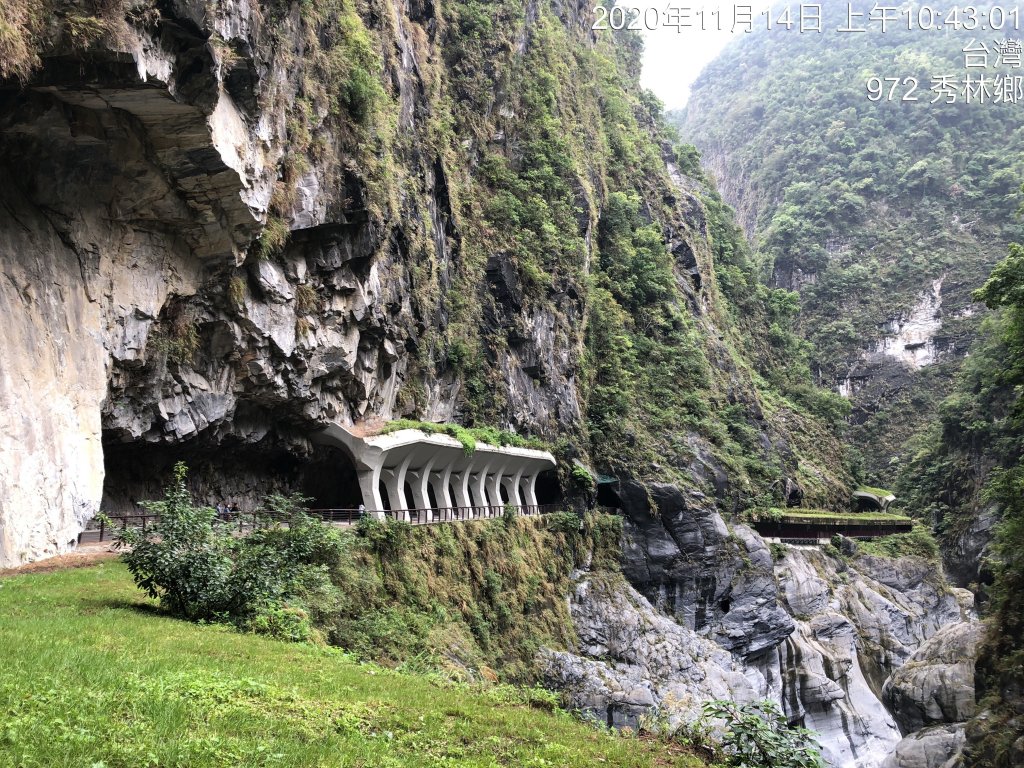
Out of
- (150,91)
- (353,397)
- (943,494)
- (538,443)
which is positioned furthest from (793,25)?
(150,91)

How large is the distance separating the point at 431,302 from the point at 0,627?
23.0 m

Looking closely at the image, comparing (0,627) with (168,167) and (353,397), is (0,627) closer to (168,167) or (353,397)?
(168,167)

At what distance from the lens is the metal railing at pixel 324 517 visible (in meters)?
15.7

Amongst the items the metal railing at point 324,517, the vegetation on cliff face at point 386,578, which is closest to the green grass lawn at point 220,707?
the vegetation on cliff face at point 386,578

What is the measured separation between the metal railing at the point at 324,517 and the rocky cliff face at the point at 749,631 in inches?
220

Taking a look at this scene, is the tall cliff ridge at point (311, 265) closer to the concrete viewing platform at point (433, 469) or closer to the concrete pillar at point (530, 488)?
the concrete viewing platform at point (433, 469)

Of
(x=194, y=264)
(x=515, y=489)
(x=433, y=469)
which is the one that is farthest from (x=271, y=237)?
(x=515, y=489)

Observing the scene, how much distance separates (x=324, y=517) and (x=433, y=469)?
860 cm

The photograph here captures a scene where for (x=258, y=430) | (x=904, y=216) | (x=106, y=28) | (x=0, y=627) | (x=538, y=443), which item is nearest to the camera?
(x=0, y=627)

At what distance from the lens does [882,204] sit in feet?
289

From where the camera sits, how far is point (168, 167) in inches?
643

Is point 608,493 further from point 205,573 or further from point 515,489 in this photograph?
point 205,573

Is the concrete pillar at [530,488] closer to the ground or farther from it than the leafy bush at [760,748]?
farther from it

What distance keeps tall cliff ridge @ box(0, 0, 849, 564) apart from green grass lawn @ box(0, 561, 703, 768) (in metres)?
5.64
